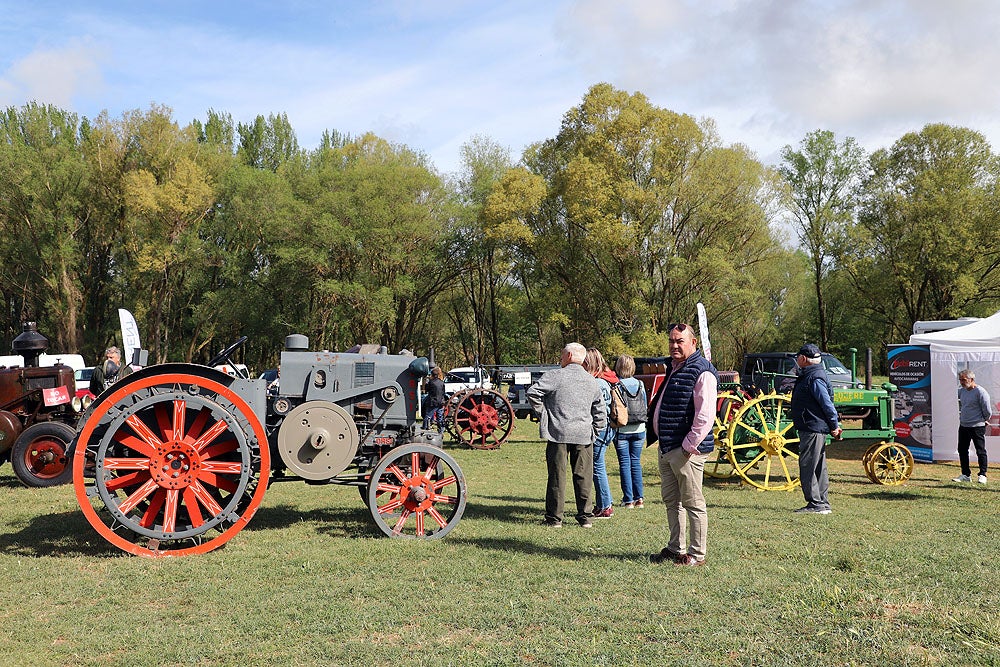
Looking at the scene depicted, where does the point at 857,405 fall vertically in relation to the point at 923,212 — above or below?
below

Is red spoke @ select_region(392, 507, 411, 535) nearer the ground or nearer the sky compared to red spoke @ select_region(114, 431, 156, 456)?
nearer the ground

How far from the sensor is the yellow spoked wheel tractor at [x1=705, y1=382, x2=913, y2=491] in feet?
31.0

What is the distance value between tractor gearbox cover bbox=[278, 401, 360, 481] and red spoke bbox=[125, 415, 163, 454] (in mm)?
936

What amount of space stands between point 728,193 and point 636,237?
12.4ft

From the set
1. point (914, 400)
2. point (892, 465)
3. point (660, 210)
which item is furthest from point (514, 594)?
point (660, 210)

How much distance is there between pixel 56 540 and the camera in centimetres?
639

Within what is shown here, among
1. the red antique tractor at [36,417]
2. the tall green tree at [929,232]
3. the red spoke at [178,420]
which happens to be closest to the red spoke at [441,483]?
the red spoke at [178,420]

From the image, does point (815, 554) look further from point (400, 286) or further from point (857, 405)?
point (400, 286)

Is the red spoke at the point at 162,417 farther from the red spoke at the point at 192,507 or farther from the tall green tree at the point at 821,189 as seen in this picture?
the tall green tree at the point at 821,189

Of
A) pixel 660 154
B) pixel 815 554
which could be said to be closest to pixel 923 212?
pixel 660 154

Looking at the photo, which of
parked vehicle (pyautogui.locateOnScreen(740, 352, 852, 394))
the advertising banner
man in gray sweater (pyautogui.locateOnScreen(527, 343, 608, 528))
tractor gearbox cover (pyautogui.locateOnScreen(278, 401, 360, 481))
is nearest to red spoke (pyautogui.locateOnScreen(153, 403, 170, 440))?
tractor gearbox cover (pyautogui.locateOnScreen(278, 401, 360, 481))

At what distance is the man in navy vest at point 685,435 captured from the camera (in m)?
5.24

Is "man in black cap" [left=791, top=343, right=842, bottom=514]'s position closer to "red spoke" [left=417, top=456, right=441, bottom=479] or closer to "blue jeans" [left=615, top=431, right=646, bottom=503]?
"blue jeans" [left=615, top=431, right=646, bottom=503]

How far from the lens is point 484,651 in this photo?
393cm
